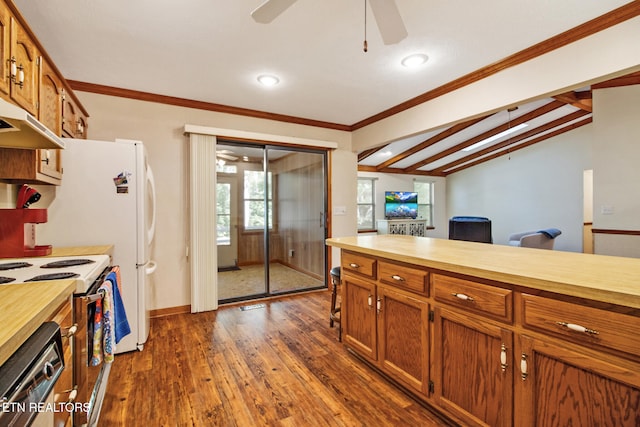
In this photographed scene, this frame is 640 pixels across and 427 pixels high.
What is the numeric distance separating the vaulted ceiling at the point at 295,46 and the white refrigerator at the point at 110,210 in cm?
80

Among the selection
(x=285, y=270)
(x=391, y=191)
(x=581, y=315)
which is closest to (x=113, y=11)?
(x=581, y=315)

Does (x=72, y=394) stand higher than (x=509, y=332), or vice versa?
(x=509, y=332)

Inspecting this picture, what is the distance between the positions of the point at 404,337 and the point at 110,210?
238 cm

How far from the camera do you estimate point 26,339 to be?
79 centimetres

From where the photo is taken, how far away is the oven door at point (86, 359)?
4.14 ft

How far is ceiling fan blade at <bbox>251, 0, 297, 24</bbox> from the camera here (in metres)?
1.38

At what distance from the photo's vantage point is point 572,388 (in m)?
1.08

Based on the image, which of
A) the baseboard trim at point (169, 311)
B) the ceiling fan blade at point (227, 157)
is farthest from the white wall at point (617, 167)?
the baseboard trim at point (169, 311)

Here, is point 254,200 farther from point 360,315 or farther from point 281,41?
point 360,315

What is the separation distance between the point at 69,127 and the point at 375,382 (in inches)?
120

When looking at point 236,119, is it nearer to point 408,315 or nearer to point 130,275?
point 130,275

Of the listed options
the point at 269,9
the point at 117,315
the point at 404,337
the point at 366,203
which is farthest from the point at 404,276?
the point at 366,203

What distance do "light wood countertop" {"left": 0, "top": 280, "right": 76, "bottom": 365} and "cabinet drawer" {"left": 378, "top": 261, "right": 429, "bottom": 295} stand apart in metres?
1.63

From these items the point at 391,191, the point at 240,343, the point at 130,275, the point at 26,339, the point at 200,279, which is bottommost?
the point at 240,343
